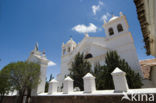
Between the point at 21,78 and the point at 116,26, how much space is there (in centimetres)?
1502

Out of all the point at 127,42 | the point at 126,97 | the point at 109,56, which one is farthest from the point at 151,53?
the point at 126,97

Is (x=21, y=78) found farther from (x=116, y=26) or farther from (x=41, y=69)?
(x=116, y=26)

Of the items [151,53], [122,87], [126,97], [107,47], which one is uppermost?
[107,47]

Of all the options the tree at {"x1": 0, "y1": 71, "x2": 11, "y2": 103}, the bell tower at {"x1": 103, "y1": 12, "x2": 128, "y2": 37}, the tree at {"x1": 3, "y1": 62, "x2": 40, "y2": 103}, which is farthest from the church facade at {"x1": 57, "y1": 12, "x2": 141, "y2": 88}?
the tree at {"x1": 0, "y1": 71, "x2": 11, "y2": 103}

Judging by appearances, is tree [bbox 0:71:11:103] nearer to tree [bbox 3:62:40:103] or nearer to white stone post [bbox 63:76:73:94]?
tree [bbox 3:62:40:103]

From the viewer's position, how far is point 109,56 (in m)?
10.2

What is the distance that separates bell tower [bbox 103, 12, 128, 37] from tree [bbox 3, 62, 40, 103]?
42.6 feet

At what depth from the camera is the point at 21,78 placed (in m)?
6.68

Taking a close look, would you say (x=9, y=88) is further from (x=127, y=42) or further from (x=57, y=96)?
(x=127, y=42)

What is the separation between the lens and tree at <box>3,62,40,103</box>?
21.6 ft

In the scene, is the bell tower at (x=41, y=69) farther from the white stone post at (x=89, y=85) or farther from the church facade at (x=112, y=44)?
the church facade at (x=112, y=44)

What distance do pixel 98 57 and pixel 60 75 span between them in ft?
29.5

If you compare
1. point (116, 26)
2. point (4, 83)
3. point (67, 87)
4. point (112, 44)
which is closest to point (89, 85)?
point (67, 87)

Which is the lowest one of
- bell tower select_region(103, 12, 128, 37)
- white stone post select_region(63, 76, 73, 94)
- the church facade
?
white stone post select_region(63, 76, 73, 94)
